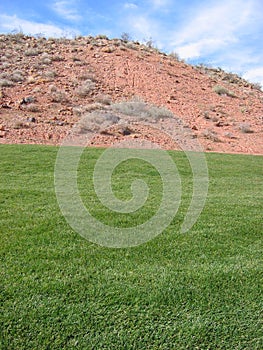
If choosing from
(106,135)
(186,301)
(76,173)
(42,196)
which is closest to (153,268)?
(186,301)

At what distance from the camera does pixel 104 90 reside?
709 inches

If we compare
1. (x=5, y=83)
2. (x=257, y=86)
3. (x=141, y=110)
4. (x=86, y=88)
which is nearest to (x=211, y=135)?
(x=141, y=110)

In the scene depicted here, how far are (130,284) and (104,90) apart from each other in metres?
15.9

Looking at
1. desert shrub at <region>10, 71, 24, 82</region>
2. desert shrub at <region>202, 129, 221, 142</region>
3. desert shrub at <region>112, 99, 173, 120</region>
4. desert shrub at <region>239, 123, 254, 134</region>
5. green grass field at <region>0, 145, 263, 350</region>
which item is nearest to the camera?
green grass field at <region>0, 145, 263, 350</region>

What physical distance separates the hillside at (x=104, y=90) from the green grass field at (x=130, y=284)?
7.29 metres

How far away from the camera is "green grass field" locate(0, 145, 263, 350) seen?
2508mm

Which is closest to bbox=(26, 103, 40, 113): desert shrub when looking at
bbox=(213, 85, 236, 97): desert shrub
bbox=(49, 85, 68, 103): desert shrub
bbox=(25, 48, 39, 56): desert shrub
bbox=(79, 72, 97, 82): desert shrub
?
bbox=(49, 85, 68, 103): desert shrub

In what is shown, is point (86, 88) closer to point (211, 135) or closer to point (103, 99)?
point (103, 99)

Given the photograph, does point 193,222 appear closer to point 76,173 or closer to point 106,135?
point 76,173

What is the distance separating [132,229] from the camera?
14.2 ft

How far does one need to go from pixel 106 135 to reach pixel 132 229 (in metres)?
8.18

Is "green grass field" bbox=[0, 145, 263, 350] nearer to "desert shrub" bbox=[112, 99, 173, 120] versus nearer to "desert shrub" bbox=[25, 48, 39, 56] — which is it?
"desert shrub" bbox=[112, 99, 173, 120]

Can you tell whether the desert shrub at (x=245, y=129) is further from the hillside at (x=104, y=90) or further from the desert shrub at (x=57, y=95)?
the desert shrub at (x=57, y=95)

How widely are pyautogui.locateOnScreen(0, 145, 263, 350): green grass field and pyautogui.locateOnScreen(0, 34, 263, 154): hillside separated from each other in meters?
7.29
